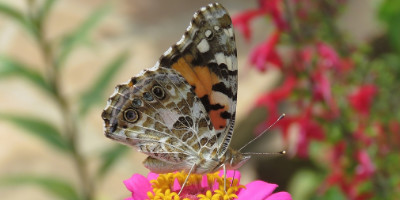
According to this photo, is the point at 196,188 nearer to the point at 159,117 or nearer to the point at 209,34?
the point at 159,117

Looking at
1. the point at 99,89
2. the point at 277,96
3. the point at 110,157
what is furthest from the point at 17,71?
the point at 277,96

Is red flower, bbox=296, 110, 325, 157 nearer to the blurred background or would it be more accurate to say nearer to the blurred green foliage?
the blurred background

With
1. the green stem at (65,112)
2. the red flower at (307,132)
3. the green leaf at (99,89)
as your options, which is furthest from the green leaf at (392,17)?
the green stem at (65,112)

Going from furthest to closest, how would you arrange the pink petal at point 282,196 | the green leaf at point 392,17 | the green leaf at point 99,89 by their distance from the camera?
the green leaf at point 392,17 → the green leaf at point 99,89 → the pink petal at point 282,196

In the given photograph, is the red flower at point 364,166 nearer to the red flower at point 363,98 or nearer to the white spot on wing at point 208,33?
the red flower at point 363,98

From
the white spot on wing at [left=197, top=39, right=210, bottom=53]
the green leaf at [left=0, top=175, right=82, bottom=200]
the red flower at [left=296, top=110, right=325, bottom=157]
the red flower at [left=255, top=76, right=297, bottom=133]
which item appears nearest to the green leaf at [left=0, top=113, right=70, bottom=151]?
the green leaf at [left=0, top=175, right=82, bottom=200]

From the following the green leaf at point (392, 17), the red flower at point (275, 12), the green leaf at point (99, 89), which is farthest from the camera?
the green leaf at point (392, 17)
